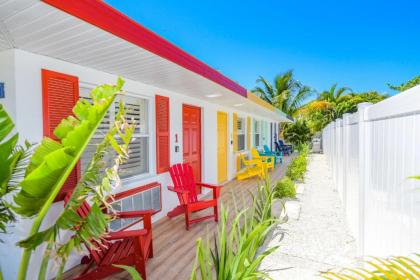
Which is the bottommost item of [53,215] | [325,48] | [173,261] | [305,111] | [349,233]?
[173,261]

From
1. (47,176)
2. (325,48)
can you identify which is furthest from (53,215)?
(325,48)

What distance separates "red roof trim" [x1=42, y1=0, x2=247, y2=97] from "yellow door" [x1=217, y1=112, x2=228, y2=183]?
14.2 feet

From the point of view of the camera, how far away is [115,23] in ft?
6.84

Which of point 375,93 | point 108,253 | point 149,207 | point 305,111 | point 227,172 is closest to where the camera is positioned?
point 108,253

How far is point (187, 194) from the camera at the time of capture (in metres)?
4.26

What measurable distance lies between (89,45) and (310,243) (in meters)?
3.22

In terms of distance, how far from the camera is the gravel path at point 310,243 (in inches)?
97.7

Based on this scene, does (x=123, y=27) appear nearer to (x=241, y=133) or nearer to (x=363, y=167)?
(x=363, y=167)

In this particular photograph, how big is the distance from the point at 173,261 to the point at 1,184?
2190mm

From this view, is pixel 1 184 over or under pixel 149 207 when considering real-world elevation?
over

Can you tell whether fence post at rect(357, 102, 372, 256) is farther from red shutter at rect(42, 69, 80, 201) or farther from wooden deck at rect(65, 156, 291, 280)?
red shutter at rect(42, 69, 80, 201)

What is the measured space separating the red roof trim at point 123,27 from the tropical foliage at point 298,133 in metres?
17.2

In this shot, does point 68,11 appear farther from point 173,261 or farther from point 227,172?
point 227,172

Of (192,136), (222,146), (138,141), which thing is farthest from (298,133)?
(138,141)
